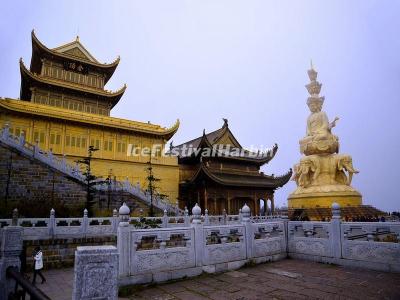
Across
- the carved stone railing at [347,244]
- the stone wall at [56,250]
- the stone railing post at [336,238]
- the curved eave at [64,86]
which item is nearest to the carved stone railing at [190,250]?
the carved stone railing at [347,244]

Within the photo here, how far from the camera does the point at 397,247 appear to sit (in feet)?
22.4

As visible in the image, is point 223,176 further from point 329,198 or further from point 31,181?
point 31,181

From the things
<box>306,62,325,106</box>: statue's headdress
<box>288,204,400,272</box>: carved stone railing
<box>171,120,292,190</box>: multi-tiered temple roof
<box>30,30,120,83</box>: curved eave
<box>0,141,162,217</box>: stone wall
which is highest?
<box>30,30,120,83</box>: curved eave

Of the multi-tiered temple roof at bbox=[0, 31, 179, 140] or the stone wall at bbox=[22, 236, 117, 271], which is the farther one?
the multi-tiered temple roof at bbox=[0, 31, 179, 140]

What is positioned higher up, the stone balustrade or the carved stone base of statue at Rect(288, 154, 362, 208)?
the carved stone base of statue at Rect(288, 154, 362, 208)

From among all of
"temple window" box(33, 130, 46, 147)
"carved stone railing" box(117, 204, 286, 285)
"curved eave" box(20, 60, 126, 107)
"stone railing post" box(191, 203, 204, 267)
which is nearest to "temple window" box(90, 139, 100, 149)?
"temple window" box(33, 130, 46, 147)

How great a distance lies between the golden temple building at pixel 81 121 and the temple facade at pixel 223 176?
5.32 feet

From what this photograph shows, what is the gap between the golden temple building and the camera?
70.3 feet

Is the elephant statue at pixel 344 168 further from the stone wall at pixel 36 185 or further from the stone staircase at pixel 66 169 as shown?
the stone wall at pixel 36 185

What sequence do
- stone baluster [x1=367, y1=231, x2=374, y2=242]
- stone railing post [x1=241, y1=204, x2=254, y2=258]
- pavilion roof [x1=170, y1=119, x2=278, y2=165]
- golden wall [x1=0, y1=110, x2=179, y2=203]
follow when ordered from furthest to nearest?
pavilion roof [x1=170, y1=119, x2=278, y2=165]
golden wall [x1=0, y1=110, x2=179, y2=203]
stone railing post [x1=241, y1=204, x2=254, y2=258]
stone baluster [x1=367, y1=231, x2=374, y2=242]

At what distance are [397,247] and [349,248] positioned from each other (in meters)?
1.11

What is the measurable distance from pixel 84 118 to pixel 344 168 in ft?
65.4

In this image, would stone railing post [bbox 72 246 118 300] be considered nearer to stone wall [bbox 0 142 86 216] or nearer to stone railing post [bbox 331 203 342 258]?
stone railing post [bbox 331 203 342 258]

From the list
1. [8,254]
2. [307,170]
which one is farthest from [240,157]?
[8,254]
